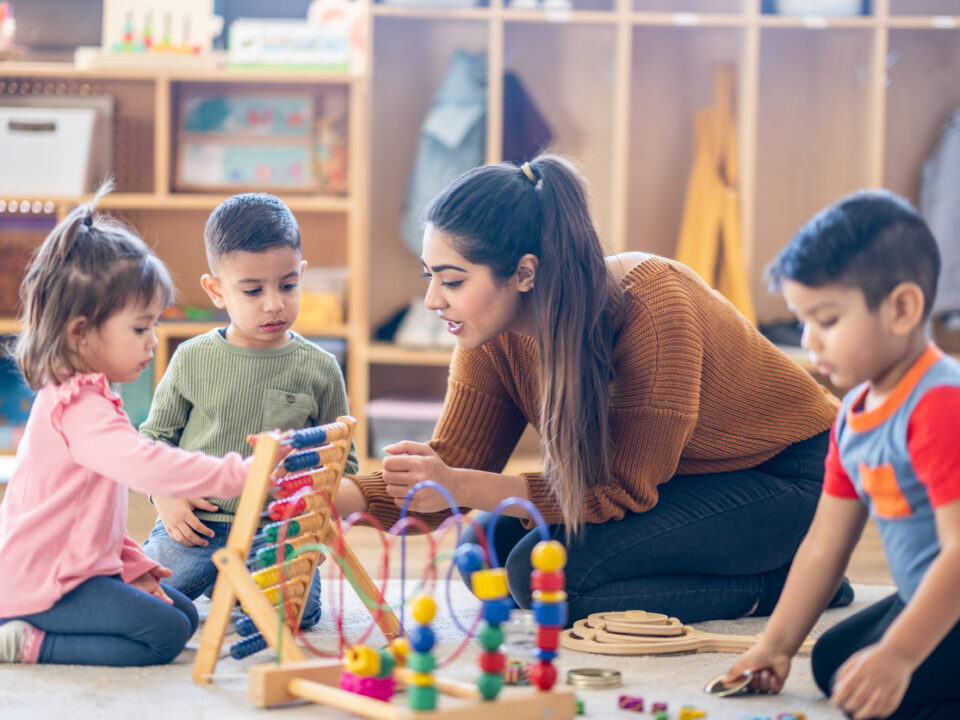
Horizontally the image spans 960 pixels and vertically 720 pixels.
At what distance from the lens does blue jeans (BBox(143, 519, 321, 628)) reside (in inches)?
67.6

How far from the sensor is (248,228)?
169 cm

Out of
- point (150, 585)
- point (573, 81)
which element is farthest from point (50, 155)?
Answer: point (150, 585)

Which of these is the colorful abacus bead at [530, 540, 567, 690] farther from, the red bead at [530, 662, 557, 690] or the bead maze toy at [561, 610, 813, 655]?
the bead maze toy at [561, 610, 813, 655]

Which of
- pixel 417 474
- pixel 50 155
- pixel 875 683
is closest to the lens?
pixel 875 683

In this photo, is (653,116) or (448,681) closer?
(448,681)

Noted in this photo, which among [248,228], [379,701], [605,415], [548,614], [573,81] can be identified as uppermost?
[573,81]

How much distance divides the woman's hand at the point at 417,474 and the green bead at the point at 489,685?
44 cm

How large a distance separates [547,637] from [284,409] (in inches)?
29.5

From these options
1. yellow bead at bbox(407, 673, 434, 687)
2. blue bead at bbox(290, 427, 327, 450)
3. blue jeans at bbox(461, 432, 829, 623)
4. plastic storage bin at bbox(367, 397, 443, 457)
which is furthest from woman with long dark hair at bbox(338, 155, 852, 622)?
plastic storage bin at bbox(367, 397, 443, 457)

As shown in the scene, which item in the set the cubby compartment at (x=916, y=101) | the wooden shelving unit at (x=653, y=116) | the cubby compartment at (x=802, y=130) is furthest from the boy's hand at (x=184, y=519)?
the cubby compartment at (x=916, y=101)

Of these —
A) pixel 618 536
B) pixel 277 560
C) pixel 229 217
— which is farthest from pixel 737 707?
pixel 229 217

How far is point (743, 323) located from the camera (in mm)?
1764

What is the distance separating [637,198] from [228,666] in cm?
234

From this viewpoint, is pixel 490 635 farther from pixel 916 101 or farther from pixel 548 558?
pixel 916 101
